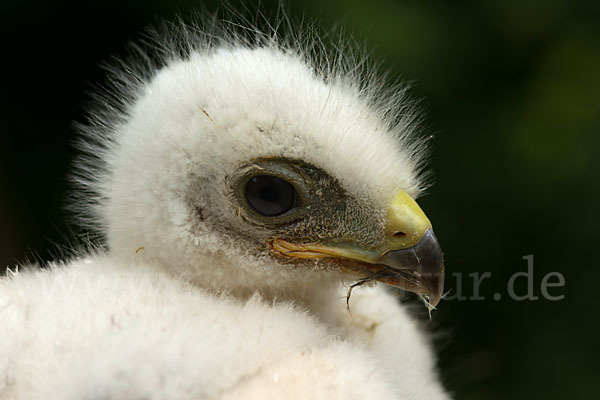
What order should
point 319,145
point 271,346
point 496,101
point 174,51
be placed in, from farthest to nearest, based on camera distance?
point 496,101
point 174,51
point 319,145
point 271,346

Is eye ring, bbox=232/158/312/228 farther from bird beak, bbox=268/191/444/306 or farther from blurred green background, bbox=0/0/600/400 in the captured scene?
blurred green background, bbox=0/0/600/400

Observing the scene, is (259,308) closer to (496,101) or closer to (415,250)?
(415,250)

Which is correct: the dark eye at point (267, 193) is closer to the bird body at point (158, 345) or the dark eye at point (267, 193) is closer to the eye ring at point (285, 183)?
the eye ring at point (285, 183)

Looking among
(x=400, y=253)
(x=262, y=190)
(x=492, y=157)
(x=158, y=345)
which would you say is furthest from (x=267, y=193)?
(x=492, y=157)

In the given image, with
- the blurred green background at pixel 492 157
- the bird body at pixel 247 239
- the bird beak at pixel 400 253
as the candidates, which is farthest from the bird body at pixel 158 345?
the blurred green background at pixel 492 157

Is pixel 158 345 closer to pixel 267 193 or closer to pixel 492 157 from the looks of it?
pixel 267 193

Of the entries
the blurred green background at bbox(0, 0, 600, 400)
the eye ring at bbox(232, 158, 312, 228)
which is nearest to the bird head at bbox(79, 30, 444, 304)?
the eye ring at bbox(232, 158, 312, 228)

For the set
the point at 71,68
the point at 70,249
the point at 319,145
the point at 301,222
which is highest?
the point at 319,145

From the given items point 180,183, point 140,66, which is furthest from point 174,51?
point 180,183
